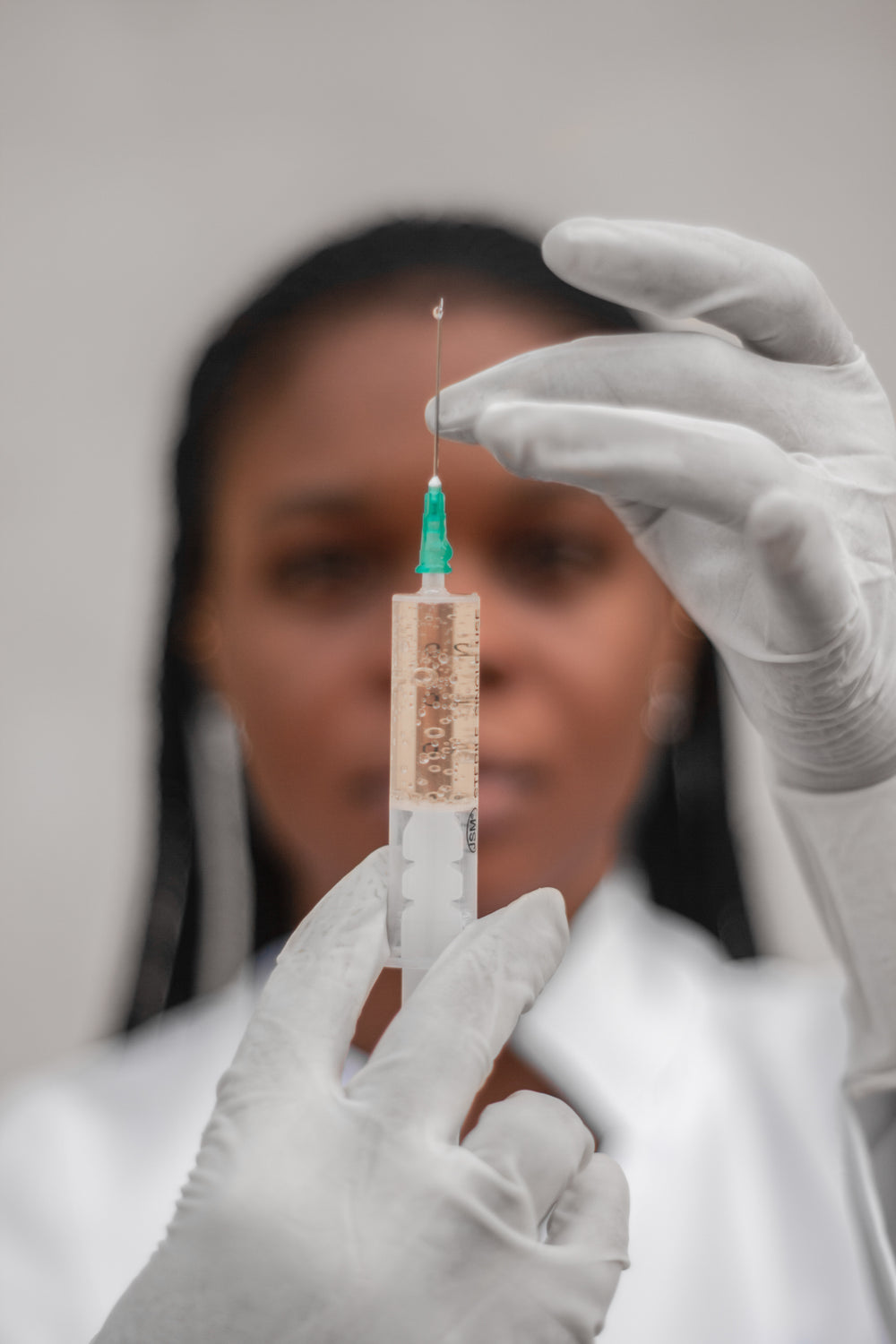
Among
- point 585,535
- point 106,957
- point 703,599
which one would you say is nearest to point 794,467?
point 703,599

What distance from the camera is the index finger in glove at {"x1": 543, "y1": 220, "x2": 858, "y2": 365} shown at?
0.65m

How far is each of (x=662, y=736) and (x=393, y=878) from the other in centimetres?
68

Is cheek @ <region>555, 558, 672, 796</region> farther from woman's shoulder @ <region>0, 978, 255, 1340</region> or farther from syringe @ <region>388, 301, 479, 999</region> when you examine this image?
woman's shoulder @ <region>0, 978, 255, 1340</region>

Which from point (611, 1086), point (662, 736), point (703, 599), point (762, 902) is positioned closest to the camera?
point (703, 599)

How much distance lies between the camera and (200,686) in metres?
1.25

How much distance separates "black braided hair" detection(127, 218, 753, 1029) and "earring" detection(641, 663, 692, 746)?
0.10 ft

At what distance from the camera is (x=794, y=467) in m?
0.67

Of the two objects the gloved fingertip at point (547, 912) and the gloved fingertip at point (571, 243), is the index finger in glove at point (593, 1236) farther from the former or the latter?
the gloved fingertip at point (571, 243)

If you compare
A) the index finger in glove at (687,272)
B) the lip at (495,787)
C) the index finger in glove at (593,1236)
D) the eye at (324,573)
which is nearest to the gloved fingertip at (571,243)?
the index finger in glove at (687,272)

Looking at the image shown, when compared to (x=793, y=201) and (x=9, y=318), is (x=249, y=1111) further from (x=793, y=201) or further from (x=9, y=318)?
(x=793, y=201)

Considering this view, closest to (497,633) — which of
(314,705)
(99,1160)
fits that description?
(314,705)

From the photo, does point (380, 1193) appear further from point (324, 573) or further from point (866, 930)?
point (324, 573)

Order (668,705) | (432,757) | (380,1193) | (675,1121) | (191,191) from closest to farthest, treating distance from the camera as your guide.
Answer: (380,1193)
(432,757)
(675,1121)
(668,705)
(191,191)

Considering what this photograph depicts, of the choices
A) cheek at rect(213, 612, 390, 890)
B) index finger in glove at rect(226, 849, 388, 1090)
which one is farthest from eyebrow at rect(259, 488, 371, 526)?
index finger in glove at rect(226, 849, 388, 1090)
